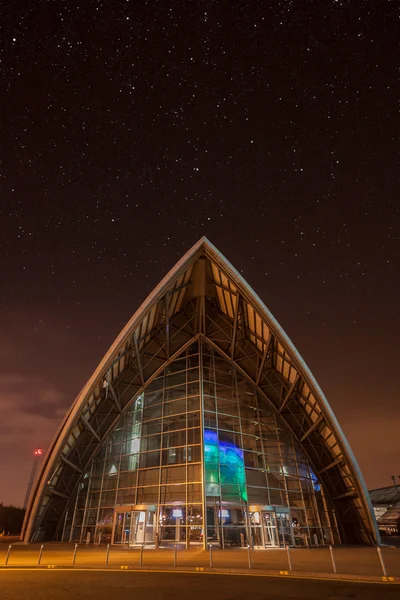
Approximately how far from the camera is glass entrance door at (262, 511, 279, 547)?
2053 cm

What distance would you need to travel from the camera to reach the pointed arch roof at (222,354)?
22578 millimetres

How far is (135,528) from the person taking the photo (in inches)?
835

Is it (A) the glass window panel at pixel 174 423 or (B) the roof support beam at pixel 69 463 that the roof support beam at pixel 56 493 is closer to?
(B) the roof support beam at pixel 69 463

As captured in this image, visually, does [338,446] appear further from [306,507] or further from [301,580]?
[301,580]

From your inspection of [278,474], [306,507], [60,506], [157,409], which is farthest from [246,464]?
[60,506]

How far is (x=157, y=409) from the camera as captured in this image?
25641 mm

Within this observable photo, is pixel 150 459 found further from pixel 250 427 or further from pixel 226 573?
pixel 226 573

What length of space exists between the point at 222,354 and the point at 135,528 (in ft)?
40.5

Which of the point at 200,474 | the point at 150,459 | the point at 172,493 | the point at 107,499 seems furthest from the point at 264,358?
the point at 107,499

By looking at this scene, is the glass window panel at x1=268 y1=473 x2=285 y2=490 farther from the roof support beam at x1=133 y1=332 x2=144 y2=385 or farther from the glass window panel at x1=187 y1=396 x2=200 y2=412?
the roof support beam at x1=133 y1=332 x2=144 y2=385

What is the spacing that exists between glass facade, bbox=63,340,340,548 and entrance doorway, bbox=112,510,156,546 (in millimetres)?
51

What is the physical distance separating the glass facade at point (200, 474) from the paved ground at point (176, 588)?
10589mm

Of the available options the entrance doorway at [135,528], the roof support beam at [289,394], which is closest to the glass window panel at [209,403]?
the roof support beam at [289,394]

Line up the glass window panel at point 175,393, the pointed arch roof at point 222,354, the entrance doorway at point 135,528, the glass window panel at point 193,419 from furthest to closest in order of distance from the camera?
the glass window panel at point 175,393 → the glass window panel at point 193,419 → the pointed arch roof at point 222,354 → the entrance doorway at point 135,528
